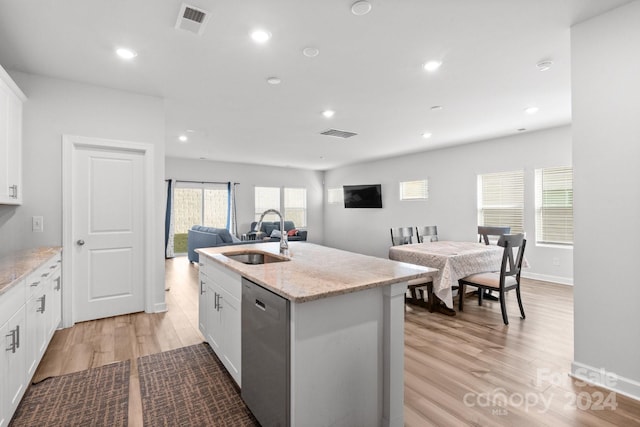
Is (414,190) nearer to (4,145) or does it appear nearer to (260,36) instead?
(260,36)

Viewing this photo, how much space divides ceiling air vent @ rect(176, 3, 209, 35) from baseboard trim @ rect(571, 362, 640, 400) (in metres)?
3.59

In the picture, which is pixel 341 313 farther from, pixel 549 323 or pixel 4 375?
pixel 549 323

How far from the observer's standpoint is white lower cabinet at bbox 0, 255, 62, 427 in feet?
5.24

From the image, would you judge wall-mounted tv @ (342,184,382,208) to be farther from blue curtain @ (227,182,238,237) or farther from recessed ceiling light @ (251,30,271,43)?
recessed ceiling light @ (251,30,271,43)

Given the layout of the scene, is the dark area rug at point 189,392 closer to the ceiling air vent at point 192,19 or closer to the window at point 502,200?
the ceiling air vent at point 192,19

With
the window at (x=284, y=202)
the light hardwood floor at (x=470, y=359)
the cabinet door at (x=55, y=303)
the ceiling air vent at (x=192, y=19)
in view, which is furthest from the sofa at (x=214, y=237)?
the ceiling air vent at (x=192, y=19)

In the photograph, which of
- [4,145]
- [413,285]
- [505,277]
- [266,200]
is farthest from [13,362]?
[266,200]

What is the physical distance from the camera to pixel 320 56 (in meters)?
2.74

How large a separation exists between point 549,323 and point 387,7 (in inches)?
137

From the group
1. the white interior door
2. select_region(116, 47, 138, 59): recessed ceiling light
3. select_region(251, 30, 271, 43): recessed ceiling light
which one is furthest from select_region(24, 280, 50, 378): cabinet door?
select_region(251, 30, 271, 43): recessed ceiling light

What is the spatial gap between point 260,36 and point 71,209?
102 inches

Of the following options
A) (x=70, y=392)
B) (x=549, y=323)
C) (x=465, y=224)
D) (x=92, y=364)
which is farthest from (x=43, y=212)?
(x=465, y=224)

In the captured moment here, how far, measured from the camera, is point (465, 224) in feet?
20.6

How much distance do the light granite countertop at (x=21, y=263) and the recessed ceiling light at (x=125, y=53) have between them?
69.8 inches
